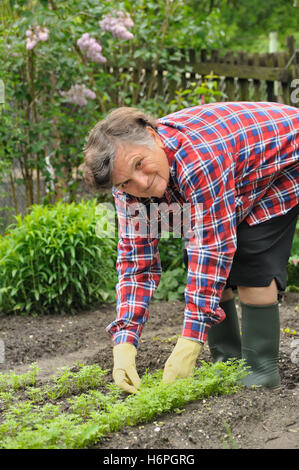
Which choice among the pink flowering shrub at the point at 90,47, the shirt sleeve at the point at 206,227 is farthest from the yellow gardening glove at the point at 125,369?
the pink flowering shrub at the point at 90,47

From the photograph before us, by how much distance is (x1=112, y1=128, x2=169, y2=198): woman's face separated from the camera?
227 cm

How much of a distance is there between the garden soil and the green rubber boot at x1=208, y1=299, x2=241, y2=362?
0.26 meters

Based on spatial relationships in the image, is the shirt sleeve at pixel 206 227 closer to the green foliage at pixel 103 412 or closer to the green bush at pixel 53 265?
the green foliage at pixel 103 412

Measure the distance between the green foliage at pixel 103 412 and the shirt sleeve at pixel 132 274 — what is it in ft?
0.78

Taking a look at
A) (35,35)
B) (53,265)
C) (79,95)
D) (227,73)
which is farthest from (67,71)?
(53,265)

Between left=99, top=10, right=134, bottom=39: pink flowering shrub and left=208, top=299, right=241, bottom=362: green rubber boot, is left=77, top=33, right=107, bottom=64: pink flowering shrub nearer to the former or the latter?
left=99, top=10, right=134, bottom=39: pink flowering shrub

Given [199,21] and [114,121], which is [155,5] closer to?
[199,21]

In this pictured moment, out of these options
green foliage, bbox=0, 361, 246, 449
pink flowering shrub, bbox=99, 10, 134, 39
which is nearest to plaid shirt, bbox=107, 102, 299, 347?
green foliage, bbox=0, 361, 246, 449

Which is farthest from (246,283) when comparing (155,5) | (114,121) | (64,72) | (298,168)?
(155,5)

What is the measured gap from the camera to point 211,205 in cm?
229

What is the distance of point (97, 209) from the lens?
4.95m

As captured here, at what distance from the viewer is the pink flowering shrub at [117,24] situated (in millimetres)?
5198

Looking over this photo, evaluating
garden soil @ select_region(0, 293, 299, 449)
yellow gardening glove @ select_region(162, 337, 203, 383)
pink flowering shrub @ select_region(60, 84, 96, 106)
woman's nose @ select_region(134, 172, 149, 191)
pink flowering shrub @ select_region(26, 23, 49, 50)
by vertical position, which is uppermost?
pink flowering shrub @ select_region(26, 23, 49, 50)

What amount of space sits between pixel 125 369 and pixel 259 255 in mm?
736
